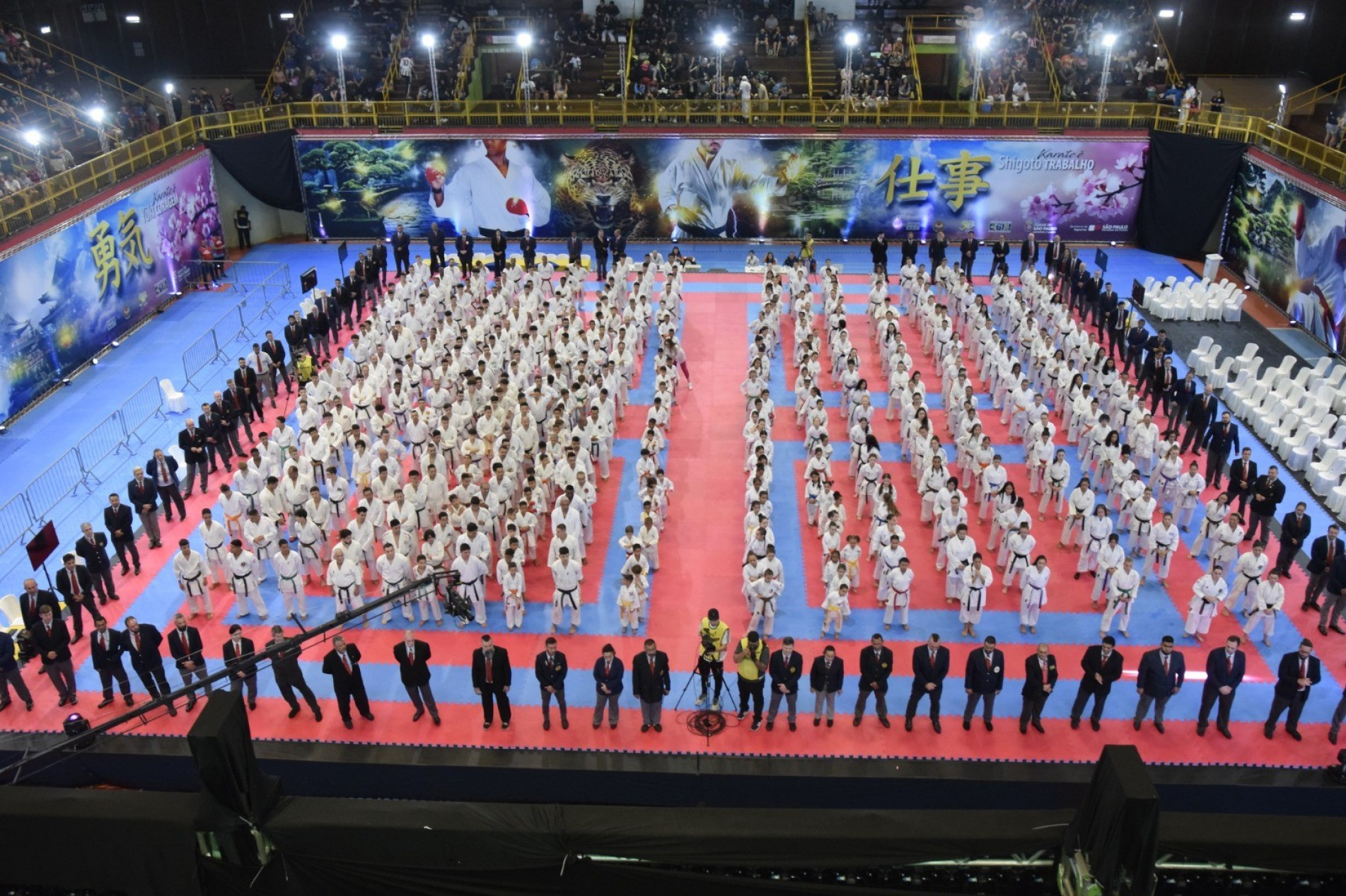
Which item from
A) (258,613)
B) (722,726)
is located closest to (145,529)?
(258,613)

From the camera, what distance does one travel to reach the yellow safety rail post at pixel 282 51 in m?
33.4

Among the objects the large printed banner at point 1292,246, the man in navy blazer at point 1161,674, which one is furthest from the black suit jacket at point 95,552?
the large printed banner at point 1292,246

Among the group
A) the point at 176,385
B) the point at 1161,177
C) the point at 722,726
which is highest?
the point at 1161,177

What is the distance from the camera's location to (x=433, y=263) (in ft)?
90.4

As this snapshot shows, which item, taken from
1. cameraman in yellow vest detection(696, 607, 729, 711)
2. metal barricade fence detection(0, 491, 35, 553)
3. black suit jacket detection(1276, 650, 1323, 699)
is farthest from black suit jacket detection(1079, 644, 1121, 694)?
metal barricade fence detection(0, 491, 35, 553)

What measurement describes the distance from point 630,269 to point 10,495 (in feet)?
48.9

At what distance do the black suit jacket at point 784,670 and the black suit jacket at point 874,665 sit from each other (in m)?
0.75

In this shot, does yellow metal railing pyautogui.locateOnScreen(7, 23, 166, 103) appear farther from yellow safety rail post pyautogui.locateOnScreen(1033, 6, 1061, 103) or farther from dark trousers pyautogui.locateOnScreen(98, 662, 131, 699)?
yellow safety rail post pyautogui.locateOnScreen(1033, 6, 1061, 103)

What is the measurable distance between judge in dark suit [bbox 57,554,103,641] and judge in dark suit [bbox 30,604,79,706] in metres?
0.62

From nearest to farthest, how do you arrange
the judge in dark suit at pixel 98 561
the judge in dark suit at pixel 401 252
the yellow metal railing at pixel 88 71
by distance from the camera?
the judge in dark suit at pixel 98 561, the judge in dark suit at pixel 401 252, the yellow metal railing at pixel 88 71

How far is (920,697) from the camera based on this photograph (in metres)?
12.9

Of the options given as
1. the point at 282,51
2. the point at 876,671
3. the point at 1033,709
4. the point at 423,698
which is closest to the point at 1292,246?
the point at 1033,709

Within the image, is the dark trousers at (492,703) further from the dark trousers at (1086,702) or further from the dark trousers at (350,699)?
the dark trousers at (1086,702)

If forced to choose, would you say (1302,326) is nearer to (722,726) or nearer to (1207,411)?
(1207,411)
